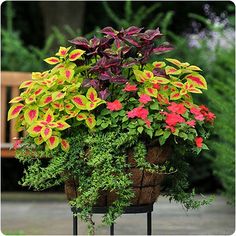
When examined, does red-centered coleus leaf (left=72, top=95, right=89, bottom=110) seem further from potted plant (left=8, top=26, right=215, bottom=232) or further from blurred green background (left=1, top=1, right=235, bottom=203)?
blurred green background (left=1, top=1, right=235, bottom=203)

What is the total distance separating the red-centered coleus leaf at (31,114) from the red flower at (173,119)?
0.58 meters

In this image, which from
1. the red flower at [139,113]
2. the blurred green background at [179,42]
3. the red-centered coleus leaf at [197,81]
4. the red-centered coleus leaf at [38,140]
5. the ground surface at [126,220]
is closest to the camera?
the red flower at [139,113]

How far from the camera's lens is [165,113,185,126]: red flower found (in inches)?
115

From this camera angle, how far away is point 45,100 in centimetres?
303

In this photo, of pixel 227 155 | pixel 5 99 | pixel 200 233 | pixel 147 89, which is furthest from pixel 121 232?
pixel 5 99

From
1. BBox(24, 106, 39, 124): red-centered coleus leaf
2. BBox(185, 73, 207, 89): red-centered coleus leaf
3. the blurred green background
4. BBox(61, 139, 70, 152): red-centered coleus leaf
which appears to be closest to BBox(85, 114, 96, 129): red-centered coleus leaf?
BBox(61, 139, 70, 152): red-centered coleus leaf

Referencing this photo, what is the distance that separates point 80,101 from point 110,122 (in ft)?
0.54

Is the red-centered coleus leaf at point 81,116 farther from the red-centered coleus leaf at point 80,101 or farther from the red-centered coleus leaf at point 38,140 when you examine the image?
the red-centered coleus leaf at point 38,140

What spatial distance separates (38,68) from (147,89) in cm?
353

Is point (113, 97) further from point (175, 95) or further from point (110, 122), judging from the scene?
point (175, 95)

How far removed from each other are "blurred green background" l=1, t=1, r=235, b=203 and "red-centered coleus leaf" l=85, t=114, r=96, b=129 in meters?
1.66

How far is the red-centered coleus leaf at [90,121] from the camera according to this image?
2.95 m

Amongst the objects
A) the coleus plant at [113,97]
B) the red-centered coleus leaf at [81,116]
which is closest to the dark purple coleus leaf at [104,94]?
the coleus plant at [113,97]

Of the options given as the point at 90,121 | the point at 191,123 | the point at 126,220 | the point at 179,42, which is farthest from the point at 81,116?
the point at 179,42
